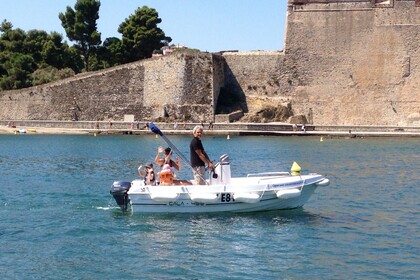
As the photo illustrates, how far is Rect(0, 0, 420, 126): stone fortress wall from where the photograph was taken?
130ft

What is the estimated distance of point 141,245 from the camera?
36.4 feet

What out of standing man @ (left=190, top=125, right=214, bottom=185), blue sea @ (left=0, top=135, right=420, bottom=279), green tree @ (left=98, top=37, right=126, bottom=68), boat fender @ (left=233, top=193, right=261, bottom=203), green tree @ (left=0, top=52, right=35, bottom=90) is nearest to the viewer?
blue sea @ (left=0, top=135, right=420, bottom=279)

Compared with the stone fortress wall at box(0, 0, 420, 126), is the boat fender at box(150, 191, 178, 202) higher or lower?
lower

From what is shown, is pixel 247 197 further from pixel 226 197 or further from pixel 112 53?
pixel 112 53

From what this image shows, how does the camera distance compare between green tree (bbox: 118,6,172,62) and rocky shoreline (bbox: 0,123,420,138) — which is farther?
green tree (bbox: 118,6,172,62)

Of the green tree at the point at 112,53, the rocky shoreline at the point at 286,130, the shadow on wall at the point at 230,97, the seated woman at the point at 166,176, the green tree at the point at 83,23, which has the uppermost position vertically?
the green tree at the point at 83,23

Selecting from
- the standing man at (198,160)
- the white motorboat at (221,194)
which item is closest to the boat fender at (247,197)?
the white motorboat at (221,194)

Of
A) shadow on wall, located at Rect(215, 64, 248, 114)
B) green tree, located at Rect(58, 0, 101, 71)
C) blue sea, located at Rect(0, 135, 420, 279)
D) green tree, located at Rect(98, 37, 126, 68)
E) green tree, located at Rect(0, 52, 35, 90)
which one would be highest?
green tree, located at Rect(58, 0, 101, 71)

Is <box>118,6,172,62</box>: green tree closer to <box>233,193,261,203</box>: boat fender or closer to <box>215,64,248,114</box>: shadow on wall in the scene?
<box>215,64,248,114</box>: shadow on wall

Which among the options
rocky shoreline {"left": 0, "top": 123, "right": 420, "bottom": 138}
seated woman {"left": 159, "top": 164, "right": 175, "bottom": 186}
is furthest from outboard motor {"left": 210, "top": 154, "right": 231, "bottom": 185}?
rocky shoreline {"left": 0, "top": 123, "right": 420, "bottom": 138}

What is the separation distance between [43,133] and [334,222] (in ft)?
101

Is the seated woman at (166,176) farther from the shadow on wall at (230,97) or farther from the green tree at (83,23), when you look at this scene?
the green tree at (83,23)

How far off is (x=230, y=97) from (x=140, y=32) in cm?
991

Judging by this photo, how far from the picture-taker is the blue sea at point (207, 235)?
9.77 metres
